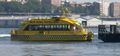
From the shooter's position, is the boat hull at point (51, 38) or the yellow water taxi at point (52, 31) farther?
the yellow water taxi at point (52, 31)

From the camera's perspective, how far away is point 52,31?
89.8 meters

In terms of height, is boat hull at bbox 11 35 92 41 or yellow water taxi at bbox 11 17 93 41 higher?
yellow water taxi at bbox 11 17 93 41

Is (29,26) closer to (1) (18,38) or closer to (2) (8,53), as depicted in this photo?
(1) (18,38)

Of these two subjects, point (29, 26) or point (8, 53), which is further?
point (29, 26)

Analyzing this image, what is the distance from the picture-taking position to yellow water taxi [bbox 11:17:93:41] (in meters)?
88.6

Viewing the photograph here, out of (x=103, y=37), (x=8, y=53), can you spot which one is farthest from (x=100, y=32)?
(x=8, y=53)

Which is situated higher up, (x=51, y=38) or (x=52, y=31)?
(x=52, y=31)

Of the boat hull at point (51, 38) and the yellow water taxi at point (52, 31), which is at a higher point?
the yellow water taxi at point (52, 31)

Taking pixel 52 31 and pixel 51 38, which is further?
pixel 52 31

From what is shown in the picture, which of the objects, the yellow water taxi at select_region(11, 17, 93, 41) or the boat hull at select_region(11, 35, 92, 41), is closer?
the boat hull at select_region(11, 35, 92, 41)

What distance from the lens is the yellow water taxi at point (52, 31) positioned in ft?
291

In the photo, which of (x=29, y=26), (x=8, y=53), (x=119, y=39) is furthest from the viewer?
(x=29, y=26)

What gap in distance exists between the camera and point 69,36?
88500mm

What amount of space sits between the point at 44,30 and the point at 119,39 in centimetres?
1056
